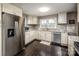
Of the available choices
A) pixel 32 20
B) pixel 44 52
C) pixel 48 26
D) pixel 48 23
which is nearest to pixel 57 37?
pixel 48 26

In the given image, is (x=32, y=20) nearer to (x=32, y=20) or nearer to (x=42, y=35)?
(x=32, y=20)

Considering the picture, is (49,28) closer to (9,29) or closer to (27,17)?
(27,17)

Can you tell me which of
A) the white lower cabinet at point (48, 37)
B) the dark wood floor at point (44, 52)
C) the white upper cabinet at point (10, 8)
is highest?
the white upper cabinet at point (10, 8)

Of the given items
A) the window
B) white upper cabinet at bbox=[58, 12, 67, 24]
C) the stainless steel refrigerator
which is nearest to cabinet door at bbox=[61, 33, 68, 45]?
white upper cabinet at bbox=[58, 12, 67, 24]

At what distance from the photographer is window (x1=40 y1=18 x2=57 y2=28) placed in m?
5.27

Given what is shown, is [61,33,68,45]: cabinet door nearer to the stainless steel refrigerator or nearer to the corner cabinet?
the corner cabinet

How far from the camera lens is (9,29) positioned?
226 centimetres

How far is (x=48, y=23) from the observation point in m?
5.60

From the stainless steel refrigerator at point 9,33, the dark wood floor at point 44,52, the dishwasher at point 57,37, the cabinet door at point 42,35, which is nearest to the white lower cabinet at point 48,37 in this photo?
the cabinet door at point 42,35

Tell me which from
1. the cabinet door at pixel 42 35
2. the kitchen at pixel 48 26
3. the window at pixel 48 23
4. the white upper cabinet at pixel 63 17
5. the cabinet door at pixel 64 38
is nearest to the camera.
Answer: the kitchen at pixel 48 26

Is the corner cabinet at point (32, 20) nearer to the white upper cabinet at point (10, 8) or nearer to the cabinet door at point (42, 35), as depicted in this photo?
the cabinet door at point (42, 35)

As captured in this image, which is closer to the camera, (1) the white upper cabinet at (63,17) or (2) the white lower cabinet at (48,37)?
(1) the white upper cabinet at (63,17)

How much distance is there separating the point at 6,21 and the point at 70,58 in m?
2.01

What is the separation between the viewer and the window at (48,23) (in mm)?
5273
